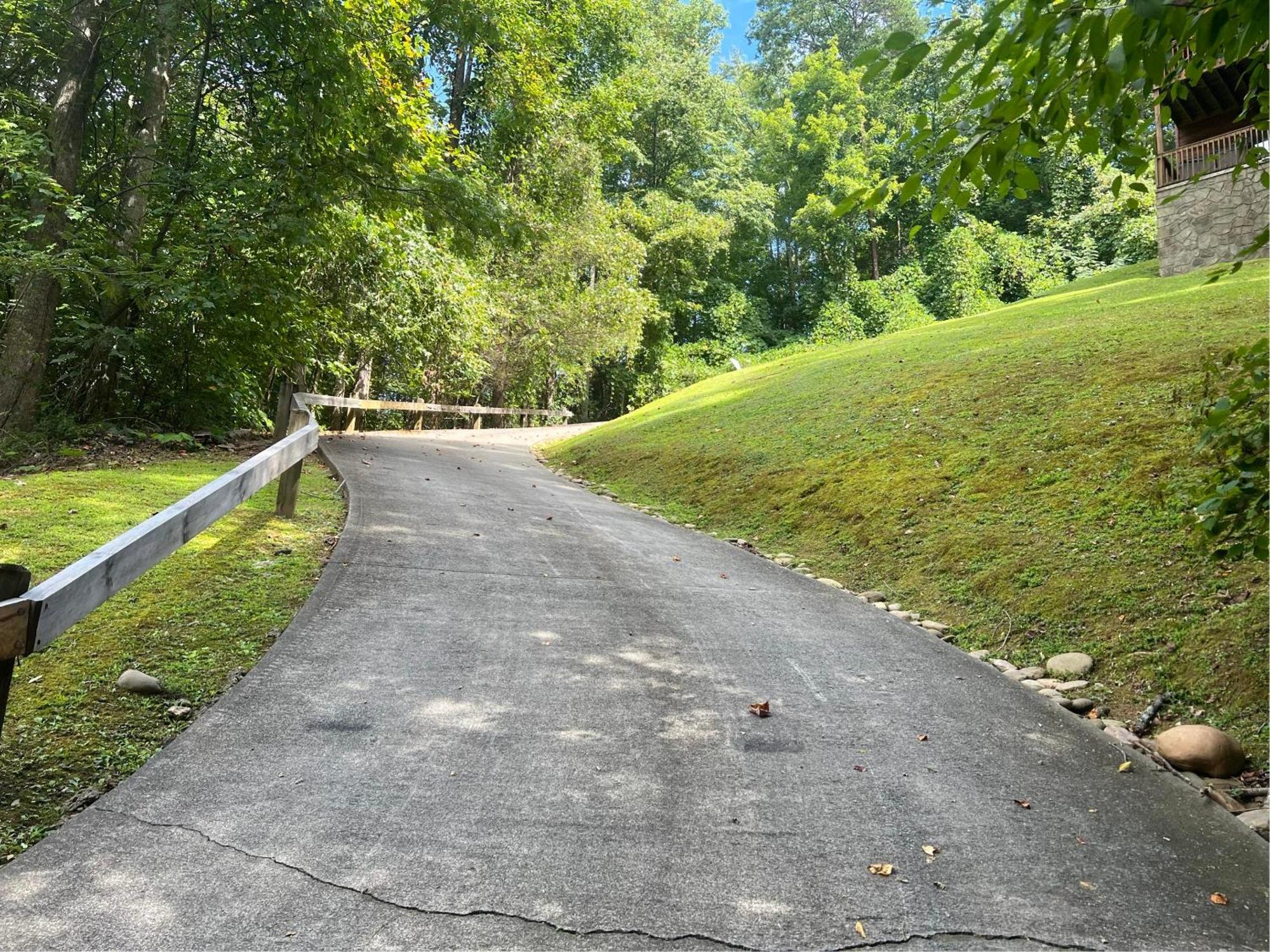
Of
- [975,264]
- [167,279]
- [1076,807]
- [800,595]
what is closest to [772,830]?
[1076,807]

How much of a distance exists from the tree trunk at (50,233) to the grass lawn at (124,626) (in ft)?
7.71

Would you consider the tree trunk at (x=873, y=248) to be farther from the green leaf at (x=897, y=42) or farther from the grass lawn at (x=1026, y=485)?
the green leaf at (x=897, y=42)

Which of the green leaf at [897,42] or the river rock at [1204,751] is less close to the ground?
the green leaf at [897,42]

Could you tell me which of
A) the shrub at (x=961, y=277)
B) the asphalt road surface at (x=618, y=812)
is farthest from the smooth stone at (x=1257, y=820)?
the shrub at (x=961, y=277)

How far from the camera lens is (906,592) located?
231 inches

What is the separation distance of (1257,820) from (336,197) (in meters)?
9.62

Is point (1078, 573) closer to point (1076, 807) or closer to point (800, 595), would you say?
point (800, 595)

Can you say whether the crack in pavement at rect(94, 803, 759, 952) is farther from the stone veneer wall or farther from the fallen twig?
the stone veneer wall

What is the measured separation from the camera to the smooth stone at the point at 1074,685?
414 cm

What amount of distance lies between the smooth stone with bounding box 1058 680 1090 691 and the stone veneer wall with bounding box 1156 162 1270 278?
536 inches

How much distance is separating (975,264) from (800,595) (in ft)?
113

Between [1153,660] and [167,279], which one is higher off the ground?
[167,279]

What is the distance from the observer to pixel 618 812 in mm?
2611

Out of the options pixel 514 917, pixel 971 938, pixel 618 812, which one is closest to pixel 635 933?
pixel 514 917
